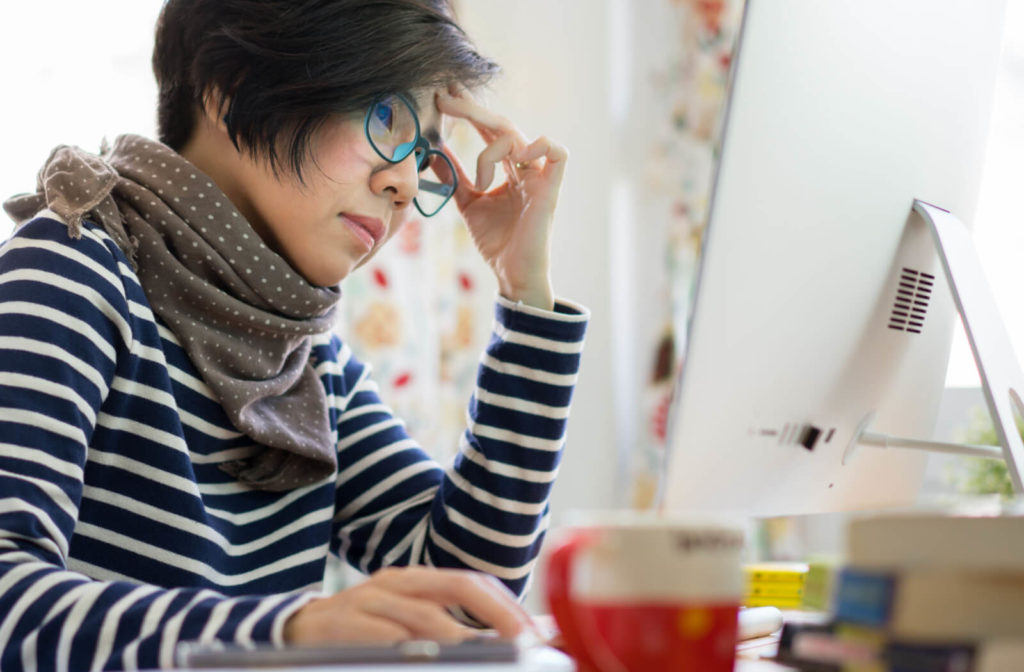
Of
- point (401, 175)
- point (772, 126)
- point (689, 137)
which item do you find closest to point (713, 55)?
point (689, 137)

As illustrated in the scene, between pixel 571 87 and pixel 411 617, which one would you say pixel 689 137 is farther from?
pixel 411 617

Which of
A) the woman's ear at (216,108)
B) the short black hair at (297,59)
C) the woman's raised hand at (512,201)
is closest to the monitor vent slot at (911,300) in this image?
the woman's raised hand at (512,201)

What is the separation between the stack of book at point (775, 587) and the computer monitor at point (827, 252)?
0.09 meters

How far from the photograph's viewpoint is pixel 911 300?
2.56 feet

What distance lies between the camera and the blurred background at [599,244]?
7.01 ft

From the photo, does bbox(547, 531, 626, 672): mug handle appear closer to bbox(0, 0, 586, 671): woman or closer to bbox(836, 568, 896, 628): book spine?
bbox(836, 568, 896, 628): book spine

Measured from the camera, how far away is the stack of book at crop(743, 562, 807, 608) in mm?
849

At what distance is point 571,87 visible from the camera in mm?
2404

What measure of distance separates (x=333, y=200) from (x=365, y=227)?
2.0 inches

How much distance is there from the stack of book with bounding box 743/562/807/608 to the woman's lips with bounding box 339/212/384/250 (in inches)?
18.6

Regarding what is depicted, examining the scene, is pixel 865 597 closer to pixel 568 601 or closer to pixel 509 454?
pixel 568 601

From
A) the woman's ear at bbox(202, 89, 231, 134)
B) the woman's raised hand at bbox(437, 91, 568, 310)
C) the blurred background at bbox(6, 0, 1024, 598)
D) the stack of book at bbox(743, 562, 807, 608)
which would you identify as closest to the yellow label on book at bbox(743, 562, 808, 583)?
the stack of book at bbox(743, 562, 807, 608)

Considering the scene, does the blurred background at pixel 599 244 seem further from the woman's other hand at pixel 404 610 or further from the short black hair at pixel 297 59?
the woman's other hand at pixel 404 610

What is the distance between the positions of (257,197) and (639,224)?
1585mm
